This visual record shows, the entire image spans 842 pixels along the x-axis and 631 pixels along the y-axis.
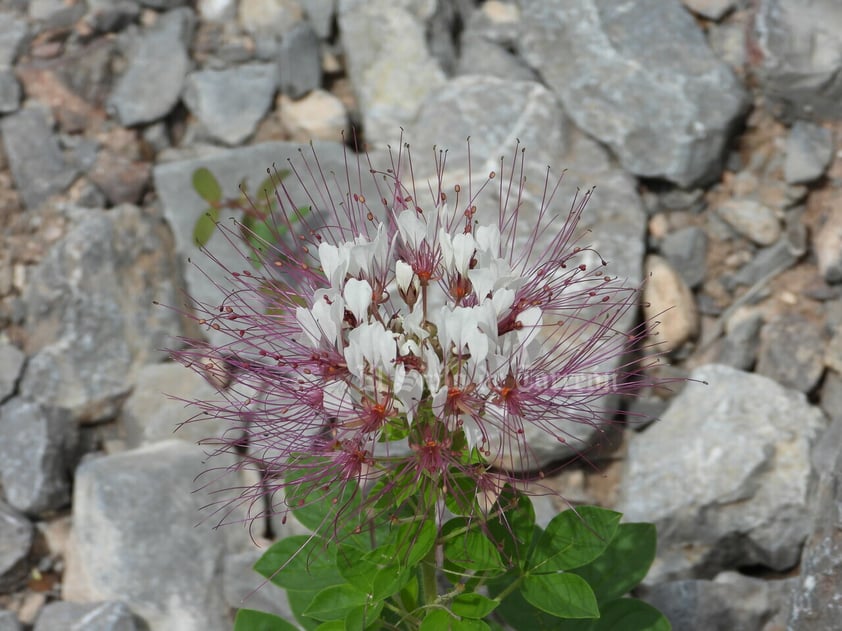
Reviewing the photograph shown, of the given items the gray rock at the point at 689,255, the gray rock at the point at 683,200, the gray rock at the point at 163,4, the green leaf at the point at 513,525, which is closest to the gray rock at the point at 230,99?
the gray rock at the point at 163,4

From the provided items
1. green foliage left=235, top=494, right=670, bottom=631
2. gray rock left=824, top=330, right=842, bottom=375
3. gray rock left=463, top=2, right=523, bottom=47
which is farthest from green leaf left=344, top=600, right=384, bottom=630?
gray rock left=463, top=2, right=523, bottom=47

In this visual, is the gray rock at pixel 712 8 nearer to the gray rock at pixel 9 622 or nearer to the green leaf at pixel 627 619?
the green leaf at pixel 627 619

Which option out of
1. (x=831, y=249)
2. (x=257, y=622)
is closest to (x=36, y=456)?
(x=257, y=622)

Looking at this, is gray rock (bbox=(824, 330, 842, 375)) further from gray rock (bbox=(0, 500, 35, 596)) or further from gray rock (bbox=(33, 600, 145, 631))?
gray rock (bbox=(0, 500, 35, 596))

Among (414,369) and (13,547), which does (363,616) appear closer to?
(414,369)

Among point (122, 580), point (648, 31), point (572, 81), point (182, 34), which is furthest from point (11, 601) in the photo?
point (648, 31)

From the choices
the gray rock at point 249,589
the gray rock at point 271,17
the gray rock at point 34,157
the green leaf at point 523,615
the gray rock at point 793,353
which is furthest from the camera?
the gray rock at point 271,17
